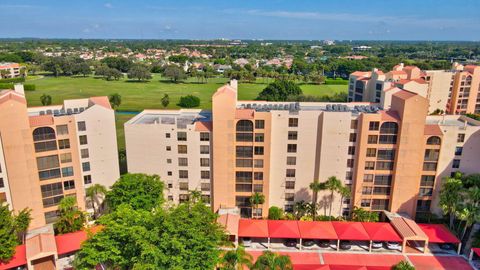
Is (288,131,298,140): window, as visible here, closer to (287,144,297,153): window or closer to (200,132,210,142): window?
(287,144,297,153): window

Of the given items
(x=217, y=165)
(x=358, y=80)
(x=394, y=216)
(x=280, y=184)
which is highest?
(x=358, y=80)

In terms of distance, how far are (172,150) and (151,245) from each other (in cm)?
2037

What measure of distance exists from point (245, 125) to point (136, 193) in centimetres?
1693

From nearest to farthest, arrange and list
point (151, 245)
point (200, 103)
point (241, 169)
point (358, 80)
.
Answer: point (151, 245), point (241, 169), point (358, 80), point (200, 103)

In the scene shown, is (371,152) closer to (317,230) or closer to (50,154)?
(317,230)

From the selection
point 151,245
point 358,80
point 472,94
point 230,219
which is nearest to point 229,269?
point 151,245

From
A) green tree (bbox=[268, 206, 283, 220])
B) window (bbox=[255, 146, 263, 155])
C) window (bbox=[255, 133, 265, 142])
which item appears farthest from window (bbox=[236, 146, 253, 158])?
green tree (bbox=[268, 206, 283, 220])

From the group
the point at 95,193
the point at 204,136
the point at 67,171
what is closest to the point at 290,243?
the point at 204,136

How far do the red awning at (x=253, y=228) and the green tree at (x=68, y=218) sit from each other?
2081 cm

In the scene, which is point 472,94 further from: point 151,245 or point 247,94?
point 151,245

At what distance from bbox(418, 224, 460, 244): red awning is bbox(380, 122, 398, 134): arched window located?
13.0 metres

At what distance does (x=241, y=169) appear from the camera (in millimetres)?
50031

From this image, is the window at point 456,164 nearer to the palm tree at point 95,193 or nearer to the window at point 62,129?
the palm tree at point 95,193

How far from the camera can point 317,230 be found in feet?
149
